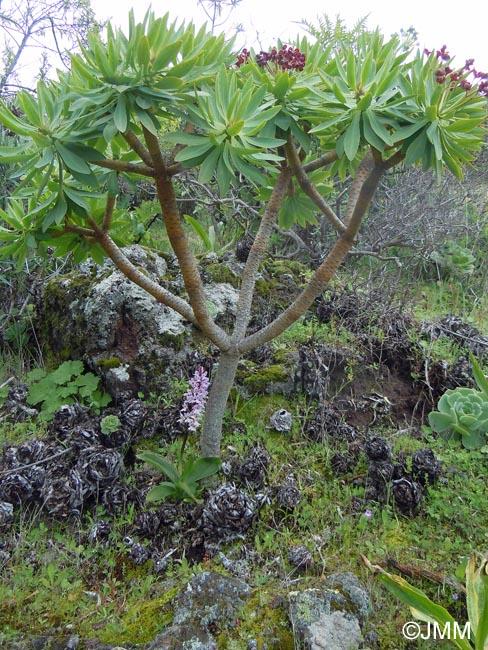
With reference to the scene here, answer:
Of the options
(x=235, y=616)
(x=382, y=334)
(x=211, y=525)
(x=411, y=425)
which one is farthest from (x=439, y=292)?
(x=235, y=616)

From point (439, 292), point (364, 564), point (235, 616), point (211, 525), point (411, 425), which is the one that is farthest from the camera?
point (439, 292)

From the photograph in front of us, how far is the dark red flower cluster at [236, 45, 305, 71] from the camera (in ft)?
6.08

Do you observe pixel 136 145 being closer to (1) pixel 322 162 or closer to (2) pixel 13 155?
(2) pixel 13 155

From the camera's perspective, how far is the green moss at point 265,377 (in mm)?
3086

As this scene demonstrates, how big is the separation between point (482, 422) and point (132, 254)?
7.92ft

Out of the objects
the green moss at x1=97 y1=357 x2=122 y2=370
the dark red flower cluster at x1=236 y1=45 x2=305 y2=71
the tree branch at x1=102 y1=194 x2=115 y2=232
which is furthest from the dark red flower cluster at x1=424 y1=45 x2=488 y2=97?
the green moss at x1=97 y1=357 x2=122 y2=370

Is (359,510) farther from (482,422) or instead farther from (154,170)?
(154,170)

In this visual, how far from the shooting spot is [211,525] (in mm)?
2203

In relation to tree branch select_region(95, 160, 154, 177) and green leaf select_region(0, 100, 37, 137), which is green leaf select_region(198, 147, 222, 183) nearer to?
tree branch select_region(95, 160, 154, 177)

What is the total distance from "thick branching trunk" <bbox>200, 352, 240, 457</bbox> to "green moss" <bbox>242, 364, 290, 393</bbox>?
649 mm

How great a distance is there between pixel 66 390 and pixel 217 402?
113 centimetres

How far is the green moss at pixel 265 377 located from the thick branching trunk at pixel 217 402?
0.65 metres

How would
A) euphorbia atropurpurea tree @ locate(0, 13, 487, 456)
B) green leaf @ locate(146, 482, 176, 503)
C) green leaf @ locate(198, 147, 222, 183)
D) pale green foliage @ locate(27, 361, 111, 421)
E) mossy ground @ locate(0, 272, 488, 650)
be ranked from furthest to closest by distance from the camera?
pale green foliage @ locate(27, 361, 111, 421) < green leaf @ locate(146, 482, 176, 503) < mossy ground @ locate(0, 272, 488, 650) < green leaf @ locate(198, 147, 222, 183) < euphorbia atropurpurea tree @ locate(0, 13, 487, 456)

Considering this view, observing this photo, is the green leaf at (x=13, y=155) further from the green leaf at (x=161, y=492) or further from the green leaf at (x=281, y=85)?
the green leaf at (x=161, y=492)
